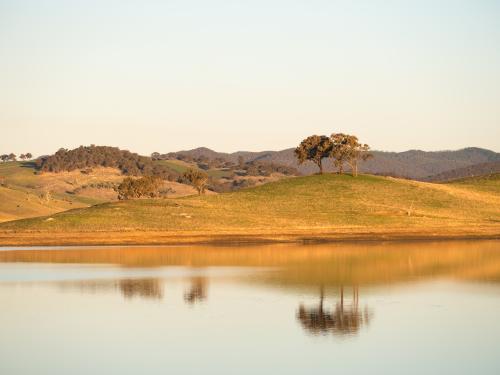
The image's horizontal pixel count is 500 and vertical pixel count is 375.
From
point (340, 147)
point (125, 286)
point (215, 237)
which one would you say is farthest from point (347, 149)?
point (125, 286)

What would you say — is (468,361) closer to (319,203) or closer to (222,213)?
(222,213)

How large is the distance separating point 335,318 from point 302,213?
71.9 meters

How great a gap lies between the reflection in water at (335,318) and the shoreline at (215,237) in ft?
146

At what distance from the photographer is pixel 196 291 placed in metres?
48.4

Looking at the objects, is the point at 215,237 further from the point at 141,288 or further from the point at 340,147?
the point at 340,147

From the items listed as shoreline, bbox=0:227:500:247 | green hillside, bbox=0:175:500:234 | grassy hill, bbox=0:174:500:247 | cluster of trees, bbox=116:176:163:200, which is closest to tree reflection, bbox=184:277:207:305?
shoreline, bbox=0:227:500:247

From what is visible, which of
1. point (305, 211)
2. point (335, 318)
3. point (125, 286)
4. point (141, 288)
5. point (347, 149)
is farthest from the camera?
point (347, 149)

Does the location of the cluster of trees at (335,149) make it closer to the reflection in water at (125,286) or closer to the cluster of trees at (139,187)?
the cluster of trees at (139,187)

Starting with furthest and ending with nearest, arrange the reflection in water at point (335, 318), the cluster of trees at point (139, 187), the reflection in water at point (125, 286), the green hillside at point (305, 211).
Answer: the cluster of trees at point (139, 187) → the green hillside at point (305, 211) → the reflection in water at point (125, 286) → the reflection in water at point (335, 318)

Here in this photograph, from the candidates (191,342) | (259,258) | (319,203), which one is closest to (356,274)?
(259,258)

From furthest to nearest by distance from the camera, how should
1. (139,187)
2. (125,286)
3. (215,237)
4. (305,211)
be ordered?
(139,187), (305,211), (215,237), (125,286)

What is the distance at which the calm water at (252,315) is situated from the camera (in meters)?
30.2

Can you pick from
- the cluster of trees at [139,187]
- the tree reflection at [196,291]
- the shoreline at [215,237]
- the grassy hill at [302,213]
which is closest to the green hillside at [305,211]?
the grassy hill at [302,213]

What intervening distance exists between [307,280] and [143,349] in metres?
21.2
